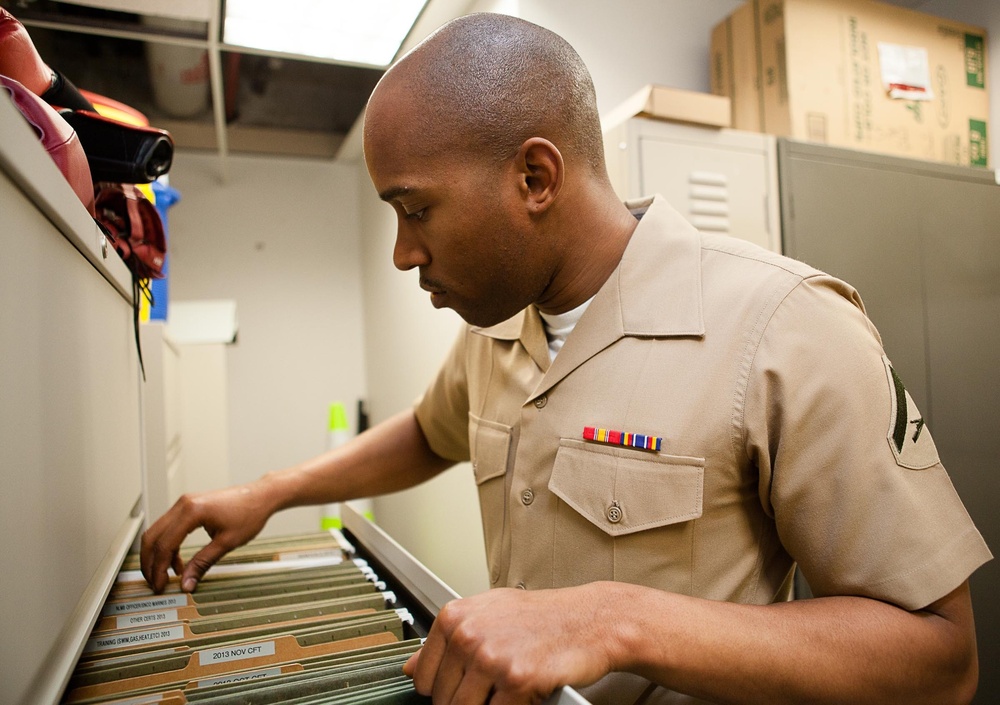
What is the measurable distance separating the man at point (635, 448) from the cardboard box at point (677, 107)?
60 cm

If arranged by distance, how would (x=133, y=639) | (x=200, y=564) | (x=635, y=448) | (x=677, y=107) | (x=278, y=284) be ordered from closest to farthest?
(x=133, y=639)
(x=635, y=448)
(x=200, y=564)
(x=677, y=107)
(x=278, y=284)

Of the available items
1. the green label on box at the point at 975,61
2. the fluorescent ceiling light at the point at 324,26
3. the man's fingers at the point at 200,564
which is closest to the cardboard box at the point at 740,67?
the green label on box at the point at 975,61

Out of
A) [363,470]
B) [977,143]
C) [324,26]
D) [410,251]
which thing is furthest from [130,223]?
[977,143]

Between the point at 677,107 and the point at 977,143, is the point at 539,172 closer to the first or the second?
the point at 677,107

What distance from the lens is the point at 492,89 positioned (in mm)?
843

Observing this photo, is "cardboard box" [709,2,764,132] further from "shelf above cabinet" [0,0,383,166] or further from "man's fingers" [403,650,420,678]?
"man's fingers" [403,650,420,678]

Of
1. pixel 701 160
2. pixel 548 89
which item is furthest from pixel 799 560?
pixel 701 160

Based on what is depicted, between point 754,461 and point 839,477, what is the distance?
10 cm

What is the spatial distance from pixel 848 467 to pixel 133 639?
0.77 meters

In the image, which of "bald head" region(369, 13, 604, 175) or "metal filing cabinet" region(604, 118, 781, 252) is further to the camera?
"metal filing cabinet" region(604, 118, 781, 252)

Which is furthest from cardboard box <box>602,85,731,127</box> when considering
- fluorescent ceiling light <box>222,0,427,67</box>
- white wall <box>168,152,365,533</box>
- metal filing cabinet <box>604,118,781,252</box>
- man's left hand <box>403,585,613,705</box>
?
white wall <box>168,152,365,533</box>

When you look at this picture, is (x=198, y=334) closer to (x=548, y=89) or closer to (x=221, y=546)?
(x=221, y=546)

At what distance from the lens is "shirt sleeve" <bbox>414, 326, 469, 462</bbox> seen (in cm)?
125

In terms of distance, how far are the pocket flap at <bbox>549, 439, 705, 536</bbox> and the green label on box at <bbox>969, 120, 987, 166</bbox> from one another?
1.93 metres
